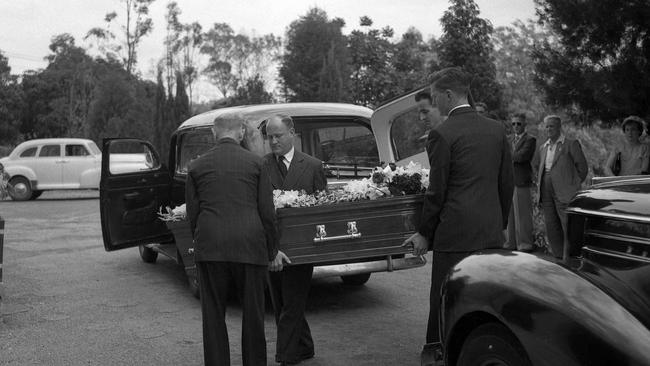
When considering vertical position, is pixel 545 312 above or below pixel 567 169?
below

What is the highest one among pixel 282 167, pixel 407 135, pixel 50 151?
pixel 407 135

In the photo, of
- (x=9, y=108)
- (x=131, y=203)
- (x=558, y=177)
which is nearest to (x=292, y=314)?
(x=131, y=203)

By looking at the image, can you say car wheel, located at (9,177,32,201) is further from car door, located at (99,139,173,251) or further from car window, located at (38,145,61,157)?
car door, located at (99,139,173,251)

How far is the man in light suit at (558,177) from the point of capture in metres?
9.23

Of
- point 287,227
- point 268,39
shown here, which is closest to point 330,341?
point 287,227

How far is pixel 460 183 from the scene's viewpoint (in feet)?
15.2

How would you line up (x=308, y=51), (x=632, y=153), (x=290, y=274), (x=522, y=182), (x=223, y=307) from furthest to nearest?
(x=308, y=51) < (x=522, y=182) < (x=632, y=153) < (x=290, y=274) < (x=223, y=307)

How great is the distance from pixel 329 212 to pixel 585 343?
3422mm

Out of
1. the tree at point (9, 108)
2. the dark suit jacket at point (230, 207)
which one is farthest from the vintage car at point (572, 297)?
the tree at point (9, 108)

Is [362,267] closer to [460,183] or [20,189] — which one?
[460,183]

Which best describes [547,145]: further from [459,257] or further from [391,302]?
[459,257]

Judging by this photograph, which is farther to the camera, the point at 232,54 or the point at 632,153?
→ the point at 232,54

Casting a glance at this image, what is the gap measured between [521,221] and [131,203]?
206 inches

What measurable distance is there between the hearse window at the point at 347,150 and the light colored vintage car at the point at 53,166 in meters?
15.8
